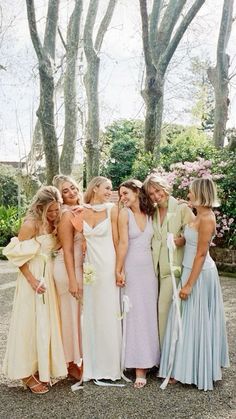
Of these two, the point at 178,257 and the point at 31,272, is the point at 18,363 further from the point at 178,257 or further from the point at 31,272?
the point at 178,257

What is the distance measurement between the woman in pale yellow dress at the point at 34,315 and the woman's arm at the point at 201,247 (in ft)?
3.78

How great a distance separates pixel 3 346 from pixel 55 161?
16.9 feet

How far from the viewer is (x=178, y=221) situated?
14.2ft

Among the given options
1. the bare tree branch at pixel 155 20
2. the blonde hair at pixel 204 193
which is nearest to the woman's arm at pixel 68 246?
the blonde hair at pixel 204 193

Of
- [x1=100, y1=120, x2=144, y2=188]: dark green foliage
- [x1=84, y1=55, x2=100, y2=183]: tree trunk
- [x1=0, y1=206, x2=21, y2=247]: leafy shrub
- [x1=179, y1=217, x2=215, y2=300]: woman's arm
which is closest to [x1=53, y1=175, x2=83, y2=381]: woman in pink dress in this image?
[x1=179, y1=217, x2=215, y2=300]: woman's arm

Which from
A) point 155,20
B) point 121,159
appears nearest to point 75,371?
point 155,20

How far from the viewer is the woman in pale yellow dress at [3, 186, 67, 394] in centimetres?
396

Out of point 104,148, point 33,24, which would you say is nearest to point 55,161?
point 33,24

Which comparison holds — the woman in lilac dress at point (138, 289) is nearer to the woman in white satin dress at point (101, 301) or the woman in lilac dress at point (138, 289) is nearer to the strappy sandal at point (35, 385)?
the woman in white satin dress at point (101, 301)

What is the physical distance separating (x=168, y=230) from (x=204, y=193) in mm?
484

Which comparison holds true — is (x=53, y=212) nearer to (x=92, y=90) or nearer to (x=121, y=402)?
(x=121, y=402)

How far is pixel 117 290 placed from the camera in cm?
423

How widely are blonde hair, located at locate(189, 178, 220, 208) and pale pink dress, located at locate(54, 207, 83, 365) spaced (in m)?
1.04

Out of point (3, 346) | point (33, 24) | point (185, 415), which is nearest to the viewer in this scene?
point (185, 415)
